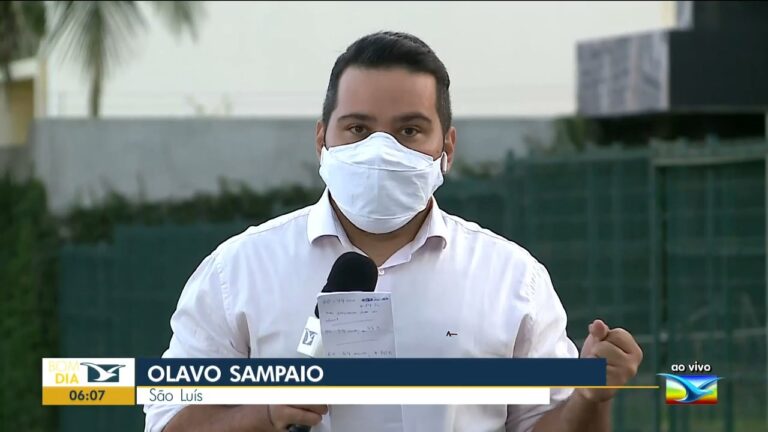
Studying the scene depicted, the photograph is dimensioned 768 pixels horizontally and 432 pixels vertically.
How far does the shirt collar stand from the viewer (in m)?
3.06

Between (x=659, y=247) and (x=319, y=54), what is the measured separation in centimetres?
898

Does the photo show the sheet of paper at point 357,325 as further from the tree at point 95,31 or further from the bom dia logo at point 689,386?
the tree at point 95,31

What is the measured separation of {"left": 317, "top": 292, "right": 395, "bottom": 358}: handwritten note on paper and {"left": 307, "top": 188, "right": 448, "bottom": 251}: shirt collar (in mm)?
283

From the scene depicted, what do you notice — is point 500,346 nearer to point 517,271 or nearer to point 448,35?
point 517,271

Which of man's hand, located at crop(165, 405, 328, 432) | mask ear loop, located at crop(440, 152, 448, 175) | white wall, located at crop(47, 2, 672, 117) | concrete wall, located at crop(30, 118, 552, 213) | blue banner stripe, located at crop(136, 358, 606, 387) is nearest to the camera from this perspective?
man's hand, located at crop(165, 405, 328, 432)

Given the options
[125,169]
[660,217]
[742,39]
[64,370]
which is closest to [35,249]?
[125,169]

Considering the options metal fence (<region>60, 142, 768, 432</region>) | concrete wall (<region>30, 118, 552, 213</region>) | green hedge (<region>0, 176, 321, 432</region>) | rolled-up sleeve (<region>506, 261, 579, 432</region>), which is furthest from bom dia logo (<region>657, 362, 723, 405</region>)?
concrete wall (<region>30, 118, 552, 213</region>)

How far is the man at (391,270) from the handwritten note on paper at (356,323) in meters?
0.14

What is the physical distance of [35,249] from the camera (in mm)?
15148

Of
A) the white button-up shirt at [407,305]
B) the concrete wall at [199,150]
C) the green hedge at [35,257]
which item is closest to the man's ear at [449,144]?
the white button-up shirt at [407,305]

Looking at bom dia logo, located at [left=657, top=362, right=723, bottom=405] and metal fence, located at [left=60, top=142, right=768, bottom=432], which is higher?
metal fence, located at [left=60, top=142, right=768, bottom=432]

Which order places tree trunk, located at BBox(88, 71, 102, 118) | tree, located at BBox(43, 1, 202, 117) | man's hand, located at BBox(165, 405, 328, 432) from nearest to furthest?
man's hand, located at BBox(165, 405, 328, 432)
tree, located at BBox(43, 1, 202, 117)
tree trunk, located at BBox(88, 71, 102, 118)

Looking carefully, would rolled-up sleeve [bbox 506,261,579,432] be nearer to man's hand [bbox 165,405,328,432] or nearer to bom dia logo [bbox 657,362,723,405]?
bom dia logo [bbox 657,362,723,405]

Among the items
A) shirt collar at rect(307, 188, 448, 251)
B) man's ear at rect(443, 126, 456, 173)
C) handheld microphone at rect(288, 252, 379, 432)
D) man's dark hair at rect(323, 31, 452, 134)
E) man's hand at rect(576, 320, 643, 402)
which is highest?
man's dark hair at rect(323, 31, 452, 134)
